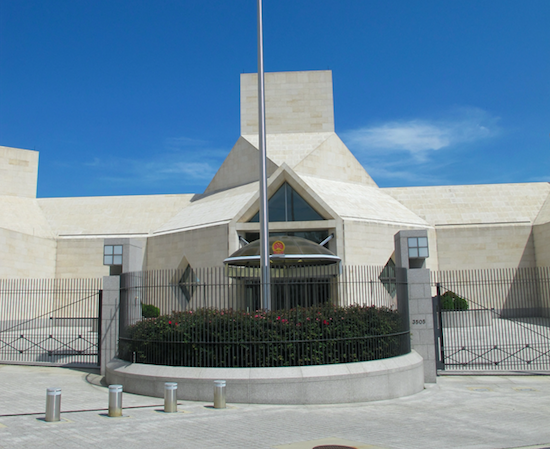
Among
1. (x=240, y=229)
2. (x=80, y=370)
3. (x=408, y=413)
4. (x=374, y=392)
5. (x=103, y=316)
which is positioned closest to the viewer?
(x=408, y=413)

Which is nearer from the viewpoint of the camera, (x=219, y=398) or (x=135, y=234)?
(x=219, y=398)

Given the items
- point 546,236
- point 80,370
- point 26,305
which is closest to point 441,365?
point 80,370

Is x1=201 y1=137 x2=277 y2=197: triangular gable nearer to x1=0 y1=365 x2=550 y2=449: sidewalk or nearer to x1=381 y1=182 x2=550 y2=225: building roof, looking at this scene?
x1=381 y1=182 x2=550 y2=225: building roof

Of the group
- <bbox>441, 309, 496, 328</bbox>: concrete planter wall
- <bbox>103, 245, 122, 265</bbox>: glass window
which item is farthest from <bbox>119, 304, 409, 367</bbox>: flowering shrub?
<bbox>441, 309, 496, 328</bbox>: concrete planter wall

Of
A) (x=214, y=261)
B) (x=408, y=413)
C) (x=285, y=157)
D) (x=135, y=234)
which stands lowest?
(x=408, y=413)

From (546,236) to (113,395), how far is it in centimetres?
2974

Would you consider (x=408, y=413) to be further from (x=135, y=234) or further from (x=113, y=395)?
(x=135, y=234)

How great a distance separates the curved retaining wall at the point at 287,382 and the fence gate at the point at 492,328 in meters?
3.69

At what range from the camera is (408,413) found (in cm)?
1005

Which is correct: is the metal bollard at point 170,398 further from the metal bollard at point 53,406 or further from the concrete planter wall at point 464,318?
the concrete planter wall at point 464,318

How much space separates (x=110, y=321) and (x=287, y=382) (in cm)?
629

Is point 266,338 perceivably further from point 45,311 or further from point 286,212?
point 45,311

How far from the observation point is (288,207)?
30047 millimetres

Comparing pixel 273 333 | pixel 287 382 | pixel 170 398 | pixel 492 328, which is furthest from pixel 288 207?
pixel 170 398
